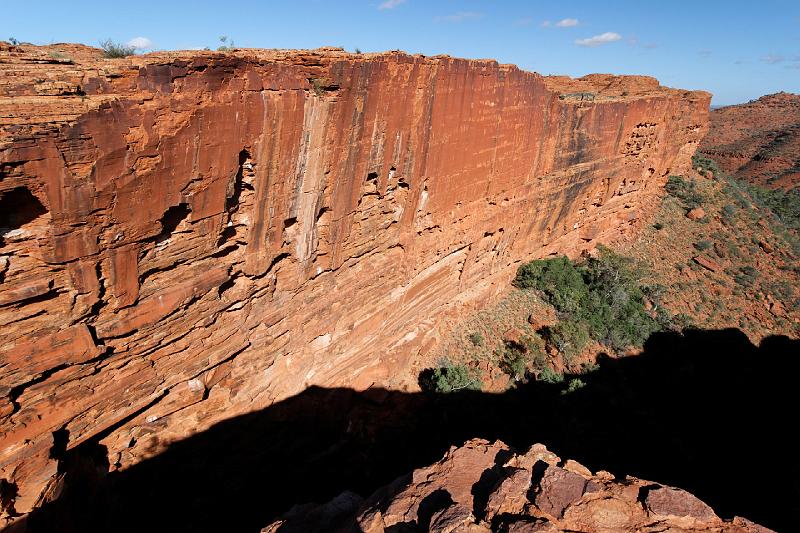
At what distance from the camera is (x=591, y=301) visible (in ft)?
52.4

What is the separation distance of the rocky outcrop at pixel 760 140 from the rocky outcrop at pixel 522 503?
43505 millimetres

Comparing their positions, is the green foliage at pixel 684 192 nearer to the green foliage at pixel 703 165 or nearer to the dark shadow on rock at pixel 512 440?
the green foliage at pixel 703 165

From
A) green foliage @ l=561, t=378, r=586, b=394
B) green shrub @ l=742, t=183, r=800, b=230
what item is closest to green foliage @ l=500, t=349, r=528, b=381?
green foliage @ l=561, t=378, r=586, b=394

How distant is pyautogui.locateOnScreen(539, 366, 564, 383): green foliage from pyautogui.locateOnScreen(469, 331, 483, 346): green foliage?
6.19 feet

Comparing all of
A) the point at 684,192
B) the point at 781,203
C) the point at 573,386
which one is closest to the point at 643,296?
the point at 573,386

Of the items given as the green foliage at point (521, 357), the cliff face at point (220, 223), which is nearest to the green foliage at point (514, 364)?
the green foliage at point (521, 357)

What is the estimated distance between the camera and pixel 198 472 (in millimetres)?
8234

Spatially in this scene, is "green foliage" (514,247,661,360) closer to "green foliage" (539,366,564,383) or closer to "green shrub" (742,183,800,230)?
"green foliage" (539,366,564,383)

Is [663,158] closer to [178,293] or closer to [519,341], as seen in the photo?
[519,341]

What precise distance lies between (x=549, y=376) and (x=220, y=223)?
9943mm

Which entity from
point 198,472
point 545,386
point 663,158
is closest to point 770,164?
point 663,158

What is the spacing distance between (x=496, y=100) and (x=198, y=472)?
1005 cm

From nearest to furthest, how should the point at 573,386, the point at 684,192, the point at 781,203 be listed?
1. the point at 573,386
2. the point at 684,192
3. the point at 781,203

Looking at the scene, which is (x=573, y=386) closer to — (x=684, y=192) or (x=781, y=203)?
(x=684, y=192)
